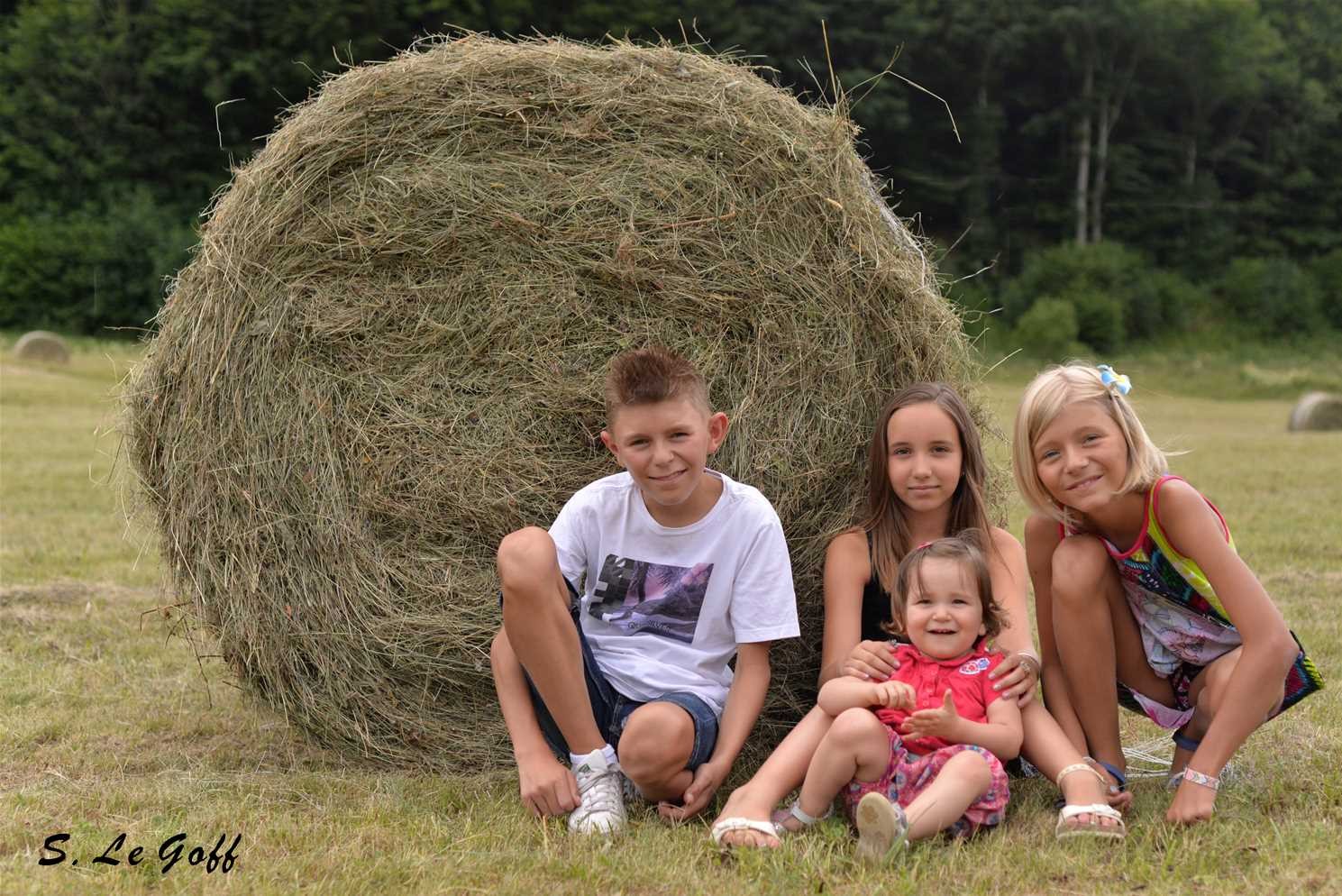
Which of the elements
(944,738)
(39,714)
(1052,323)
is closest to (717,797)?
(944,738)

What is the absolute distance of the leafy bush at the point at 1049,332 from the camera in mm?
24906

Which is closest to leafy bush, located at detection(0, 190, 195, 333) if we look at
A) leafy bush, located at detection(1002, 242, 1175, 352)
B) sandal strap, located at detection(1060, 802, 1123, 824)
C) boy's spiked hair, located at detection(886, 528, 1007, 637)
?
leafy bush, located at detection(1002, 242, 1175, 352)

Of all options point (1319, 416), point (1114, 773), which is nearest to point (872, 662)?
point (1114, 773)

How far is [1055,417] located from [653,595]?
1043mm

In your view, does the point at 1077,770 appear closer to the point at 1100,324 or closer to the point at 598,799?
the point at 598,799

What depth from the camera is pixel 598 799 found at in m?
2.93

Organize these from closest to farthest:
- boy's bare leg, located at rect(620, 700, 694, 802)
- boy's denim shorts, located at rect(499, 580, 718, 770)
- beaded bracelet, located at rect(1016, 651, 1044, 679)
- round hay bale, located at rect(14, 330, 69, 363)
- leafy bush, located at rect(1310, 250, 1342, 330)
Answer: boy's bare leg, located at rect(620, 700, 694, 802) → beaded bracelet, located at rect(1016, 651, 1044, 679) → boy's denim shorts, located at rect(499, 580, 718, 770) → round hay bale, located at rect(14, 330, 69, 363) → leafy bush, located at rect(1310, 250, 1342, 330)

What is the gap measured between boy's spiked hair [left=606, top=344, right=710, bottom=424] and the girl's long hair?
1.81 ft

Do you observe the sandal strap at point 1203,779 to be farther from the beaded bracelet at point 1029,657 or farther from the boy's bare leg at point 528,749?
the boy's bare leg at point 528,749

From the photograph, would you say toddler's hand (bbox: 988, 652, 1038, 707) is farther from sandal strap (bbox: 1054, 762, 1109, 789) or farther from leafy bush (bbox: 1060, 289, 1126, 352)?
leafy bush (bbox: 1060, 289, 1126, 352)

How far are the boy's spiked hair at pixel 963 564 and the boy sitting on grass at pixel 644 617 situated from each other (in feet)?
0.86

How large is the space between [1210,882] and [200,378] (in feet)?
9.27

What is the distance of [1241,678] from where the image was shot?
2.87 metres

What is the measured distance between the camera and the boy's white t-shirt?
3115 mm
